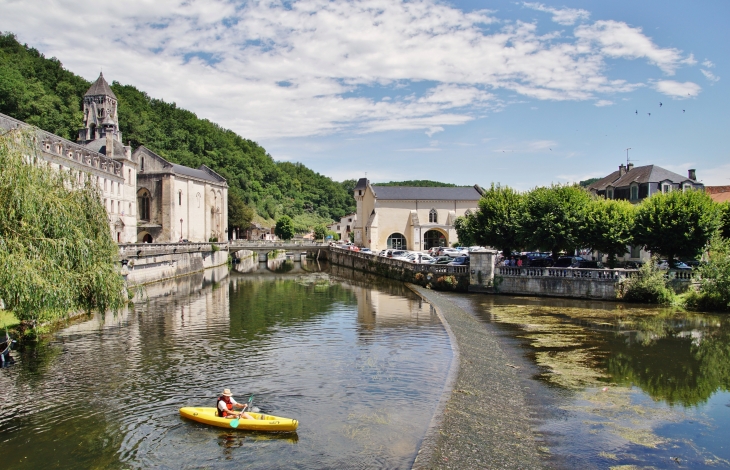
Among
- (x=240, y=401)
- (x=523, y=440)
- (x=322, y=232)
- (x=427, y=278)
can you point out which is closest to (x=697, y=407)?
(x=523, y=440)

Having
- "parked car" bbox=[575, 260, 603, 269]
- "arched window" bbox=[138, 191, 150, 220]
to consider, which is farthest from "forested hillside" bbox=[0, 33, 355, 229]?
"parked car" bbox=[575, 260, 603, 269]

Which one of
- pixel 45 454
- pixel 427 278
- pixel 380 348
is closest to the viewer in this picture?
pixel 45 454

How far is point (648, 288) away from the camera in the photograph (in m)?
30.5

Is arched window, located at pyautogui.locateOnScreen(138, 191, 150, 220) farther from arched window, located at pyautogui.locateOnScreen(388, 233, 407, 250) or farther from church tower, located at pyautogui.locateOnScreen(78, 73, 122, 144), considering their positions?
arched window, located at pyautogui.locateOnScreen(388, 233, 407, 250)

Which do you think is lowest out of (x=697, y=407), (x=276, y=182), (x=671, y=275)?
(x=697, y=407)

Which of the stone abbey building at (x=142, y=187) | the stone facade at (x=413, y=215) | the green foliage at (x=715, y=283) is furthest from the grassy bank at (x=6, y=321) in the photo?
the stone facade at (x=413, y=215)

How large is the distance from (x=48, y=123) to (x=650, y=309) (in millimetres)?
83651

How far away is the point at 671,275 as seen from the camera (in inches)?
1249

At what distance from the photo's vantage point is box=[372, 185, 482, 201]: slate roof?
72938mm

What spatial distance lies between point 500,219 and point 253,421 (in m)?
32.7

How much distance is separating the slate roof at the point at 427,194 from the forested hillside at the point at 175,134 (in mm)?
38551

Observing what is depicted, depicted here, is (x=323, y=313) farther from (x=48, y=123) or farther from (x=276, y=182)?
(x=276, y=182)

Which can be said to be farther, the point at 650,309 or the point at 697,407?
the point at 650,309

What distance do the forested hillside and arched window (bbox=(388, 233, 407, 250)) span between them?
39586 millimetres
